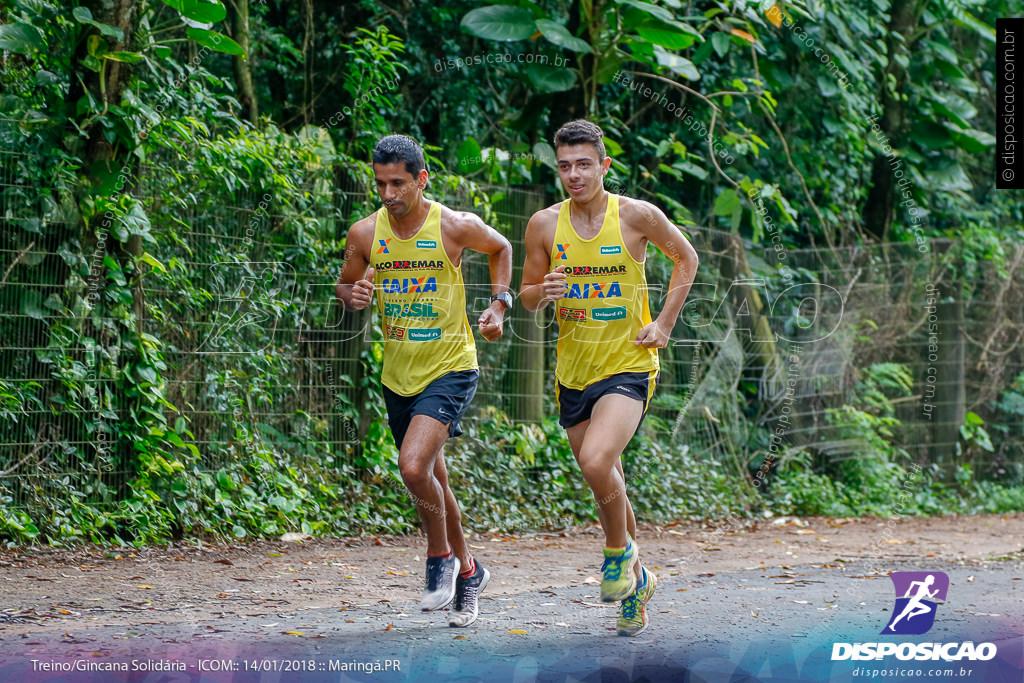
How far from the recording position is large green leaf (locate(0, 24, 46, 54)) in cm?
643

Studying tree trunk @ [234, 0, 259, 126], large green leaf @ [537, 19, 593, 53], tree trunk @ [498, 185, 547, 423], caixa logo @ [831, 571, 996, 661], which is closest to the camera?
caixa logo @ [831, 571, 996, 661]

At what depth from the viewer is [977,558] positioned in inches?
315

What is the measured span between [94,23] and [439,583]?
4.19m

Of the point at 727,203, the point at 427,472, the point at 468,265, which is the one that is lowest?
the point at 427,472

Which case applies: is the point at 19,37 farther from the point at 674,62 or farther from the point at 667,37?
the point at 674,62

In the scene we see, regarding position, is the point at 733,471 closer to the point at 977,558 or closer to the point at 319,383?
the point at 977,558

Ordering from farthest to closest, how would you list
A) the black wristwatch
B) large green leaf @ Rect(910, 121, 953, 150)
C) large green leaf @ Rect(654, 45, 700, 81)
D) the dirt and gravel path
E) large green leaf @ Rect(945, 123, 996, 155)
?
1. large green leaf @ Rect(910, 121, 953, 150)
2. large green leaf @ Rect(945, 123, 996, 155)
3. large green leaf @ Rect(654, 45, 700, 81)
4. the black wristwatch
5. the dirt and gravel path

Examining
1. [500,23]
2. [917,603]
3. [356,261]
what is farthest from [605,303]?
[500,23]

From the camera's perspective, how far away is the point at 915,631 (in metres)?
5.22

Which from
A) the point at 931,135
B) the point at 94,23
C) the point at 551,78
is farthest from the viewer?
the point at 931,135

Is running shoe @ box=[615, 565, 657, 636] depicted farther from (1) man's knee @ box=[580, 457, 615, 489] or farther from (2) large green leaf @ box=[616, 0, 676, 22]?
(2) large green leaf @ box=[616, 0, 676, 22]

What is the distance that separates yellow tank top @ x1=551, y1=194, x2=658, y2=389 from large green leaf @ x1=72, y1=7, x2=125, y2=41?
3.50 metres

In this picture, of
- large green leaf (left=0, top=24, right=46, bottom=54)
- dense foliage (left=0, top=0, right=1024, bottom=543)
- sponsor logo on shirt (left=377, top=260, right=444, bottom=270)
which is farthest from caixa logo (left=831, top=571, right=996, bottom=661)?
large green leaf (left=0, top=24, right=46, bottom=54)

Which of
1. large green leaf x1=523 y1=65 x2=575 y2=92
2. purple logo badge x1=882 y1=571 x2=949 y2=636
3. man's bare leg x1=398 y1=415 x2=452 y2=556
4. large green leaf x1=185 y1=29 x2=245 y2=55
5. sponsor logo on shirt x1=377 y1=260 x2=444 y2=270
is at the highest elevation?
large green leaf x1=523 y1=65 x2=575 y2=92
